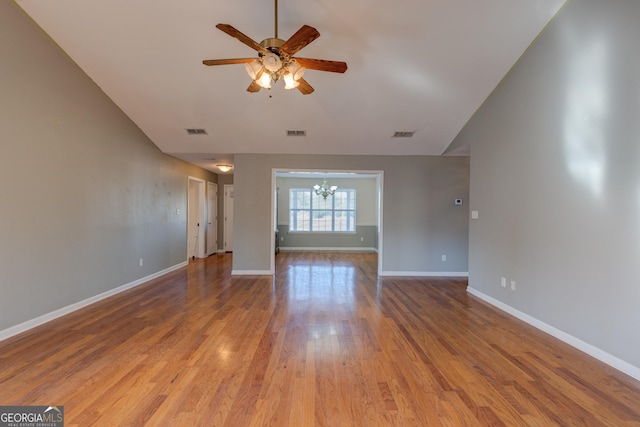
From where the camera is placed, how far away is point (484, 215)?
14.6 ft

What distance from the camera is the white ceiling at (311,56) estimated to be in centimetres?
310

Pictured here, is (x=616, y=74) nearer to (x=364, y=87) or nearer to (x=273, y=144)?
(x=364, y=87)

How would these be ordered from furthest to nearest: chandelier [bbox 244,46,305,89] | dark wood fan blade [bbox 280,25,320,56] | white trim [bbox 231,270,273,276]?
white trim [bbox 231,270,273,276], chandelier [bbox 244,46,305,89], dark wood fan blade [bbox 280,25,320,56]

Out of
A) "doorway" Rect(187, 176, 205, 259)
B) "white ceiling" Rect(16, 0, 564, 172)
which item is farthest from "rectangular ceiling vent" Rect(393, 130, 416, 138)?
"doorway" Rect(187, 176, 205, 259)

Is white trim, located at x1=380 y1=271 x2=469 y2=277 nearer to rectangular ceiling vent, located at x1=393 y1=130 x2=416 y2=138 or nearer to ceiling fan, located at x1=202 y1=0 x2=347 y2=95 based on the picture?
rectangular ceiling vent, located at x1=393 y1=130 x2=416 y2=138

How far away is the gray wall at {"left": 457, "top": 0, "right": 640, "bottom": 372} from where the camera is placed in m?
2.43

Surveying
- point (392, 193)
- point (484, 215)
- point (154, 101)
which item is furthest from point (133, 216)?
point (484, 215)

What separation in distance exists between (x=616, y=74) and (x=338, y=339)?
344 cm

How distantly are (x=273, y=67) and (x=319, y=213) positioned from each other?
7.65 meters

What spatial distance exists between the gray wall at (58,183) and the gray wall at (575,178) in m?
5.58

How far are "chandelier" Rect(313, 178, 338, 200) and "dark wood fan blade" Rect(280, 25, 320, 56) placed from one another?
7063 mm

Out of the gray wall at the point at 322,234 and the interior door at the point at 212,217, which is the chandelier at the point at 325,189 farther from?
the interior door at the point at 212,217

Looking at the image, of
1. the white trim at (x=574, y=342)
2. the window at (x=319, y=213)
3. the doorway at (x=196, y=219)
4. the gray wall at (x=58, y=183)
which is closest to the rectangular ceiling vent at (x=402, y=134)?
the white trim at (x=574, y=342)

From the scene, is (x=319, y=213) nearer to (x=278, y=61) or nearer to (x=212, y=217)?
(x=212, y=217)
